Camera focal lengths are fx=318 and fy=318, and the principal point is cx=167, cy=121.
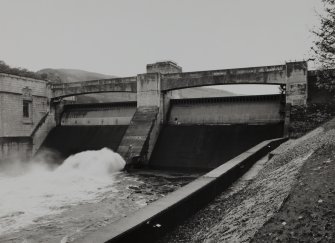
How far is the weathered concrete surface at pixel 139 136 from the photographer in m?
16.8

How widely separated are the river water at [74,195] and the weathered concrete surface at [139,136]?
68cm

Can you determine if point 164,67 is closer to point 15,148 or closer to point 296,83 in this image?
point 296,83

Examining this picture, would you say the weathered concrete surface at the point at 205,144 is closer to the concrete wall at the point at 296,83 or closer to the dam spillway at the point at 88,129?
the concrete wall at the point at 296,83

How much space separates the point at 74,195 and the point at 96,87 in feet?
33.7

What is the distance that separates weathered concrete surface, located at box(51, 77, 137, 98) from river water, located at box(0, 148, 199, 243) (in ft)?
14.5

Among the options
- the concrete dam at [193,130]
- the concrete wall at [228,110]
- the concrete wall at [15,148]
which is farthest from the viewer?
the concrete wall at [15,148]

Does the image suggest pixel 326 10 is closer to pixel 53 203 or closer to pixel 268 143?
pixel 268 143

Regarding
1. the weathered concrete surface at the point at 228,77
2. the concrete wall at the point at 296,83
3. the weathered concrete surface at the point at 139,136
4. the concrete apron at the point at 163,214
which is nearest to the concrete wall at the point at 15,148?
the weathered concrete surface at the point at 139,136

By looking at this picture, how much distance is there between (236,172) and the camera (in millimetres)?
8117

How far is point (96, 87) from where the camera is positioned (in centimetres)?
2064

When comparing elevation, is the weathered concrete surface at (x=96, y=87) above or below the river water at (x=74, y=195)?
above

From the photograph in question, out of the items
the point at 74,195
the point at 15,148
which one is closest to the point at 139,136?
the point at 74,195

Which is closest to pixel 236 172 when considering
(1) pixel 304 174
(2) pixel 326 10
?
(1) pixel 304 174

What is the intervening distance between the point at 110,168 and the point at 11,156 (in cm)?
838
